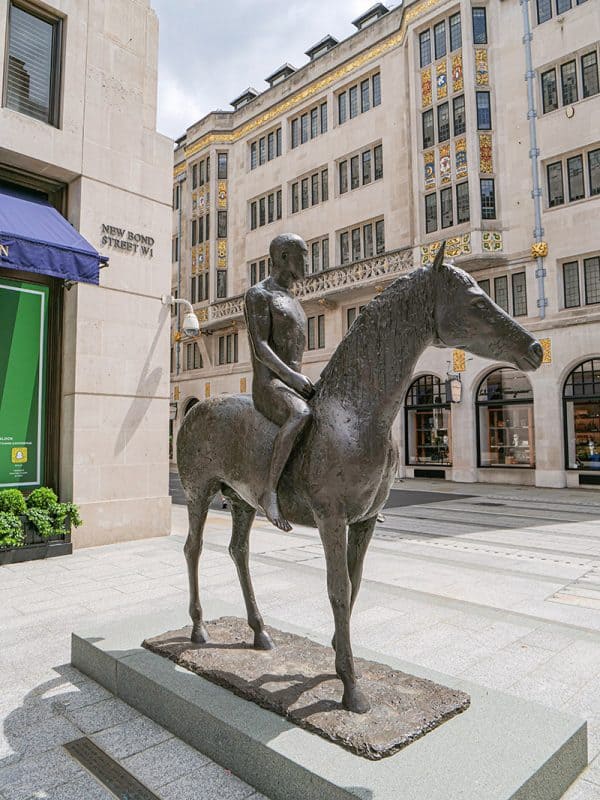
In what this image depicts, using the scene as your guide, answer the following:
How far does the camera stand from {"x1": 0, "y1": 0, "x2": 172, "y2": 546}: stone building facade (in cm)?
966

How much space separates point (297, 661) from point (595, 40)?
85.8 ft

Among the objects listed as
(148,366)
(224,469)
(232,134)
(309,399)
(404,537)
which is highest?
(232,134)

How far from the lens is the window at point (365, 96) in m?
28.8

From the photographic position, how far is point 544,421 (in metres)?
21.9

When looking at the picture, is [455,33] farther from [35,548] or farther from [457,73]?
[35,548]

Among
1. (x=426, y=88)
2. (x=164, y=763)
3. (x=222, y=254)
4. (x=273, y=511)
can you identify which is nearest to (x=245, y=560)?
(x=273, y=511)

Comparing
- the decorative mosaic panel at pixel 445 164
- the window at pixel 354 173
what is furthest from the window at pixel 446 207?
the window at pixel 354 173

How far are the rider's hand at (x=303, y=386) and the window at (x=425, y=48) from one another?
28086 mm

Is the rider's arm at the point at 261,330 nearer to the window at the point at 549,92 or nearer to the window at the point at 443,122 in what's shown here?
the window at the point at 549,92

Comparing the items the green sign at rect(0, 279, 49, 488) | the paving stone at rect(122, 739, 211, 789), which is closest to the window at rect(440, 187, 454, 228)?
the green sign at rect(0, 279, 49, 488)

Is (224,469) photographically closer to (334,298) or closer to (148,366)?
(148,366)

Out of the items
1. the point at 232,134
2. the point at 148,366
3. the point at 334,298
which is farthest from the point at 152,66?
the point at 232,134

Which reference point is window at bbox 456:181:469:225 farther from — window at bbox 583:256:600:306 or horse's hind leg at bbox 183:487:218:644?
horse's hind leg at bbox 183:487:218:644

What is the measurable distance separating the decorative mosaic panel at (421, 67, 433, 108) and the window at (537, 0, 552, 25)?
16.2ft
